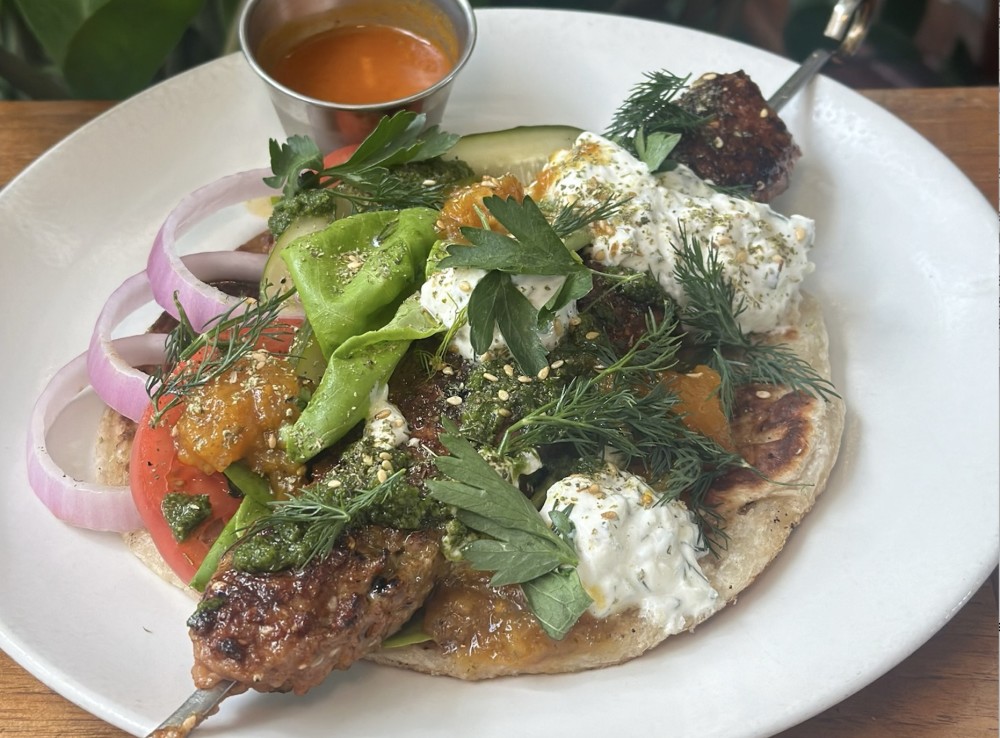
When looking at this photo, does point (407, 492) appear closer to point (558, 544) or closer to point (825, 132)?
point (558, 544)

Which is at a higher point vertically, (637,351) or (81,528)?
(637,351)

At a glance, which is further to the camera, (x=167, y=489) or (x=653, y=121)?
(x=653, y=121)

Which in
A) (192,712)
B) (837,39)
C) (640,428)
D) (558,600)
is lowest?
(192,712)

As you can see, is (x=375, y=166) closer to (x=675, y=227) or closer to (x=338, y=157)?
(x=338, y=157)

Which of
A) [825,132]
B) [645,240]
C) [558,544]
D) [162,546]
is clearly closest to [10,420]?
[162,546]

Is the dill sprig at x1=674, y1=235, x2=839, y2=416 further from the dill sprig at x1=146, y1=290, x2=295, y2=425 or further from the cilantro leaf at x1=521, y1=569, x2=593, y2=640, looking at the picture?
the dill sprig at x1=146, y1=290, x2=295, y2=425

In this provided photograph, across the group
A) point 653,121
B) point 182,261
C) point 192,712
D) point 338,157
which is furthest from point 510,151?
point 192,712
